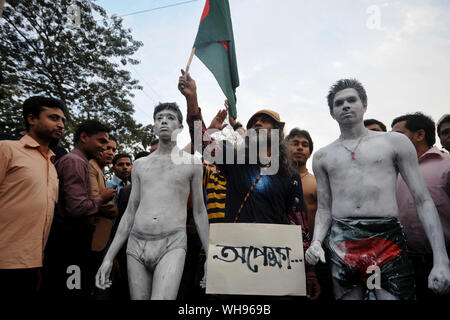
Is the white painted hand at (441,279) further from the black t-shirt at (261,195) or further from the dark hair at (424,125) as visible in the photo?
→ the dark hair at (424,125)

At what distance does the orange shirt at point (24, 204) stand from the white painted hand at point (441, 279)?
127 inches

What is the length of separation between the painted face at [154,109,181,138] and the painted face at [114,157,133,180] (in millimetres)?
2825

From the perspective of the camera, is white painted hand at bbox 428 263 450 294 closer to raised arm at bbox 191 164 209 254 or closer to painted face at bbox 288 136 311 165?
raised arm at bbox 191 164 209 254

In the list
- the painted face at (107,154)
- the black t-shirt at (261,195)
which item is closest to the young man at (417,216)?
the black t-shirt at (261,195)

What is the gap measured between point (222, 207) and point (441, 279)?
2.14 metres

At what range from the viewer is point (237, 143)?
3574 millimetres

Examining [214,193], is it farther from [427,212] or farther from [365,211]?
[427,212]

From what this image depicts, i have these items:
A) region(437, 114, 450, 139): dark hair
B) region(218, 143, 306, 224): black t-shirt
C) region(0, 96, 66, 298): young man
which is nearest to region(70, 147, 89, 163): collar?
region(0, 96, 66, 298): young man

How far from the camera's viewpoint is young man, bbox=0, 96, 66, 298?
2.87 meters

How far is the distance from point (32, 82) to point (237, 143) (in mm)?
14389
